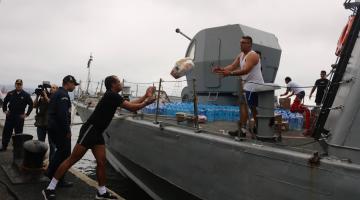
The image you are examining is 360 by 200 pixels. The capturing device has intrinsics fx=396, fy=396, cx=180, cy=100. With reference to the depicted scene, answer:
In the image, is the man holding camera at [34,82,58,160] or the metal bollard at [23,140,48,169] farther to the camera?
the man holding camera at [34,82,58,160]

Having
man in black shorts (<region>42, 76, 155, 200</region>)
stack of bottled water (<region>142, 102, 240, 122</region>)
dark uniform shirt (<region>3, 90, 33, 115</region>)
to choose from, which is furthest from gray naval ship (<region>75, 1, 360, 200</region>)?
dark uniform shirt (<region>3, 90, 33, 115</region>)

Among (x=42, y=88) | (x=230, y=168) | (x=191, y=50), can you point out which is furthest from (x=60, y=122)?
(x=191, y=50)

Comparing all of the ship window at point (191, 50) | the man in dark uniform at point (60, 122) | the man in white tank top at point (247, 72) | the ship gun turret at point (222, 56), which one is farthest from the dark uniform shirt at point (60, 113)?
the ship window at point (191, 50)

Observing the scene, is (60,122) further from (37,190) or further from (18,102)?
(18,102)

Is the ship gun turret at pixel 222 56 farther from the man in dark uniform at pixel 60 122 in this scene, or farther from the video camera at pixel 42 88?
the man in dark uniform at pixel 60 122

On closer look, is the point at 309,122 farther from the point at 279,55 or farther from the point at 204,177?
the point at 279,55

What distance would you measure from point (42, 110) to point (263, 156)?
175 inches

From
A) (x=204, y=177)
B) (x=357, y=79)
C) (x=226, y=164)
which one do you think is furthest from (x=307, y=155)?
(x=204, y=177)

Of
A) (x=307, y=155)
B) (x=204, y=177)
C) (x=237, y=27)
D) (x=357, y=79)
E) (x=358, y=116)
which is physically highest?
(x=237, y=27)

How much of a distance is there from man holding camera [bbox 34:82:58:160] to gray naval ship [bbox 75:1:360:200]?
1443mm

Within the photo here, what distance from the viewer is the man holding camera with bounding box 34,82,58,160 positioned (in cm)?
683

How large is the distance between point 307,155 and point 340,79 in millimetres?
898

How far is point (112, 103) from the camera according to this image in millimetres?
5047

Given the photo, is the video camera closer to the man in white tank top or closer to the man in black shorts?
the man in black shorts
